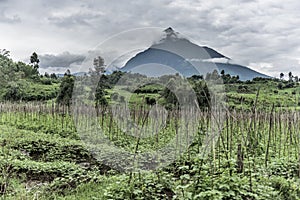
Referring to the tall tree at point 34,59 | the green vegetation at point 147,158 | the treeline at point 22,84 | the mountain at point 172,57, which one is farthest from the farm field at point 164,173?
the tall tree at point 34,59

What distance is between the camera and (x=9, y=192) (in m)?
4.84

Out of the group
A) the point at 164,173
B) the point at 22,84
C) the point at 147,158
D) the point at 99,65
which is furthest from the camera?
the point at 22,84

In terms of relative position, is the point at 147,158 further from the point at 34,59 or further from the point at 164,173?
the point at 34,59

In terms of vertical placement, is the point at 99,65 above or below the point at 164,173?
above

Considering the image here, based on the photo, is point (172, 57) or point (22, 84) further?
point (22, 84)

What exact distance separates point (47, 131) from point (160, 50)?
7.20 meters

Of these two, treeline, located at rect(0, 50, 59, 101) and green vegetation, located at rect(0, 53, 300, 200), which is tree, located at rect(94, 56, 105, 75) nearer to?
green vegetation, located at rect(0, 53, 300, 200)

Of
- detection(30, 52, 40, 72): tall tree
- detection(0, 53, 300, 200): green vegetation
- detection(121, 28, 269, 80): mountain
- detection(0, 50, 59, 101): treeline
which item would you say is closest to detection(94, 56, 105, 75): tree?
detection(0, 53, 300, 200): green vegetation

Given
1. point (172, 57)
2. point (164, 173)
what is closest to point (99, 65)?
point (172, 57)

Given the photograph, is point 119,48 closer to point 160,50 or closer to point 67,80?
point 160,50

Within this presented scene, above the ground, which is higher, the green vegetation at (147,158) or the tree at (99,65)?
the tree at (99,65)

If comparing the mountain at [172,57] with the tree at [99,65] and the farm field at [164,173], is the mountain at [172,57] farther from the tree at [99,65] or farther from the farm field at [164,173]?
the farm field at [164,173]

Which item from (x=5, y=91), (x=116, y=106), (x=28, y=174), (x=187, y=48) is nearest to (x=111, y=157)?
(x=28, y=174)

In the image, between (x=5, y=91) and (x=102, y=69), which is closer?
(x=102, y=69)
